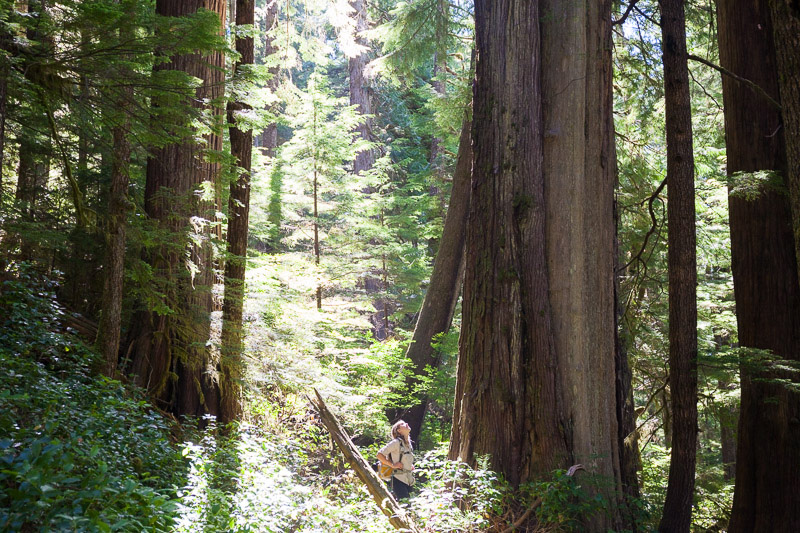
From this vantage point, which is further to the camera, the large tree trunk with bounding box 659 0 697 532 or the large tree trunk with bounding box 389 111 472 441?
the large tree trunk with bounding box 389 111 472 441

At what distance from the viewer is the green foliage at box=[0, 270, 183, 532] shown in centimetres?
274

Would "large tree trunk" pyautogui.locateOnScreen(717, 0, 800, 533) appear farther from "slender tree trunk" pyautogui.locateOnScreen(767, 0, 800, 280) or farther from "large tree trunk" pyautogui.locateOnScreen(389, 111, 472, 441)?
"large tree trunk" pyautogui.locateOnScreen(389, 111, 472, 441)

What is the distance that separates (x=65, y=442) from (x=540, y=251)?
14.8 ft

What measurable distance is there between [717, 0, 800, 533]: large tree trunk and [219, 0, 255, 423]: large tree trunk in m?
5.77

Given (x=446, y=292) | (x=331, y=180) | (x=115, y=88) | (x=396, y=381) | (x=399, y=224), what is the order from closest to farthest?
(x=115, y=88) < (x=396, y=381) < (x=446, y=292) < (x=331, y=180) < (x=399, y=224)

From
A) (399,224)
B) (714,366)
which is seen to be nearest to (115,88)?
(714,366)

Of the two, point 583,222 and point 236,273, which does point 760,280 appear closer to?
point 583,222

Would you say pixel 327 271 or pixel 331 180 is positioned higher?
pixel 331 180

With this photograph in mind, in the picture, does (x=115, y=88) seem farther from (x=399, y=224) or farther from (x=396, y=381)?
(x=399, y=224)

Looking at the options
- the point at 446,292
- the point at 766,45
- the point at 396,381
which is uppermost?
the point at 766,45

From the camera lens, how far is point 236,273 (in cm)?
804

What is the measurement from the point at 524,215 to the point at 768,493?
12.8 feet

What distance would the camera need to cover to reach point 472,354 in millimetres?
6312

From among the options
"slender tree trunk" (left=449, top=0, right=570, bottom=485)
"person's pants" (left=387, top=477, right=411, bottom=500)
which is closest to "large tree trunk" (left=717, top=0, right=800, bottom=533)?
"slender tree trunk" (left=449, top=0, right=570, bottom=485)
